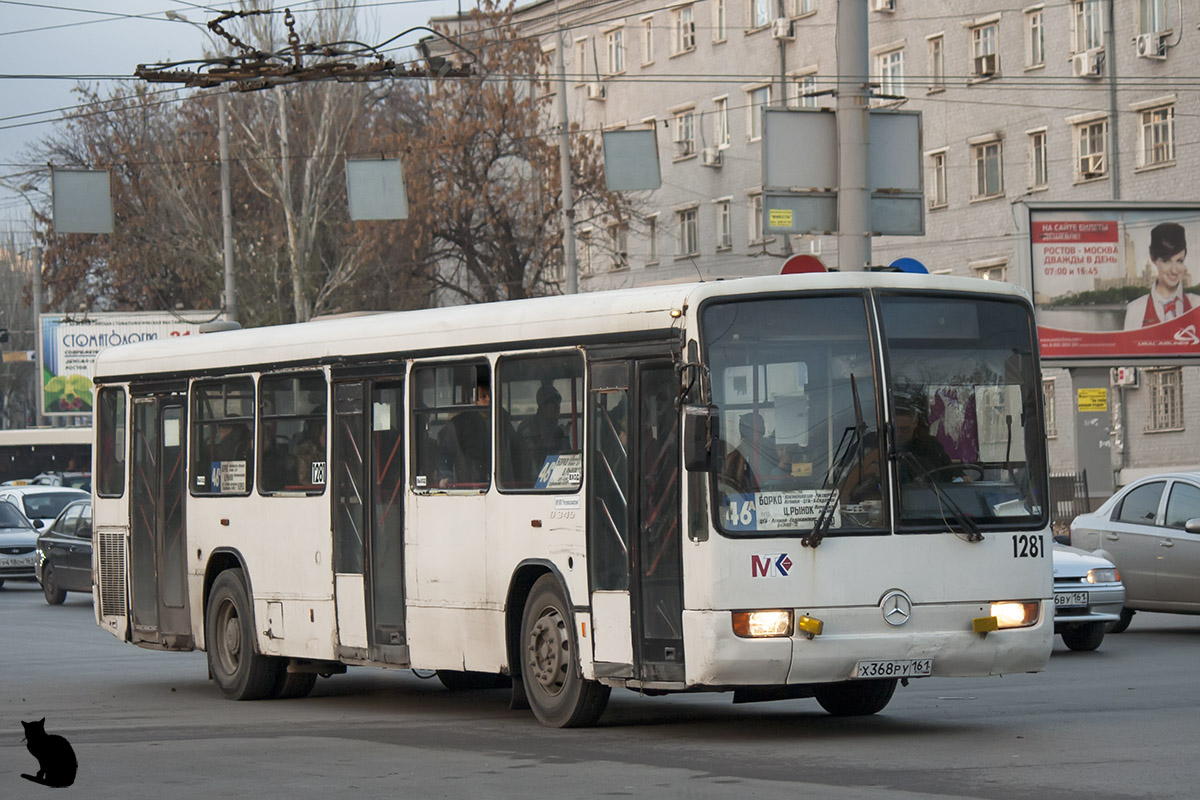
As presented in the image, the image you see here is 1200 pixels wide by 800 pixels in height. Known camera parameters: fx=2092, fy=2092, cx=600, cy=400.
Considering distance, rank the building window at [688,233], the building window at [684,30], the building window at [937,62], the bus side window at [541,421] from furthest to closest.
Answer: the building window at [688,233]
the building window at [684,30]
the building window at [937,62]
the bus side window at [541,421]


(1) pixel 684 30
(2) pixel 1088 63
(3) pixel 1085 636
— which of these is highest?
(1) pixel 684 30

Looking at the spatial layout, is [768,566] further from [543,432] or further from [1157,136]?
[1157,136]

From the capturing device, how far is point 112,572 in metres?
16.8

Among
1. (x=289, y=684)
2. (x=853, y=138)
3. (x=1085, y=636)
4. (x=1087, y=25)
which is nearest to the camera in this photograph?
(x=289, y=684)

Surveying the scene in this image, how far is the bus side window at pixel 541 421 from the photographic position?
12117 millimetres

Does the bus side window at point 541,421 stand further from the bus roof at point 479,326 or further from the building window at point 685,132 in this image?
the building window at point 685,132

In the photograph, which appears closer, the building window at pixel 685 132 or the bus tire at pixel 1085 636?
the bus tire at pixel 1085 636

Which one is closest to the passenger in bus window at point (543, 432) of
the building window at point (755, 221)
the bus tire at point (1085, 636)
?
the bus tire at point (1085, 636)

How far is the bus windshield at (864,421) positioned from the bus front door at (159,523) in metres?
6.31

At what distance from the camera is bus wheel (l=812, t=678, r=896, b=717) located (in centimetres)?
1246

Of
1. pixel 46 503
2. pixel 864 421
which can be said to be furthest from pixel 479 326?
pixel 46 503

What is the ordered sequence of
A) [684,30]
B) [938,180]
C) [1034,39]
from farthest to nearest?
1. [684,30]
2. [938,180]
3. [1034,39]

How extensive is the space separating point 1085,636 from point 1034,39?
36.7m

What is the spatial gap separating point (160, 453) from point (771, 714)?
5812mm
